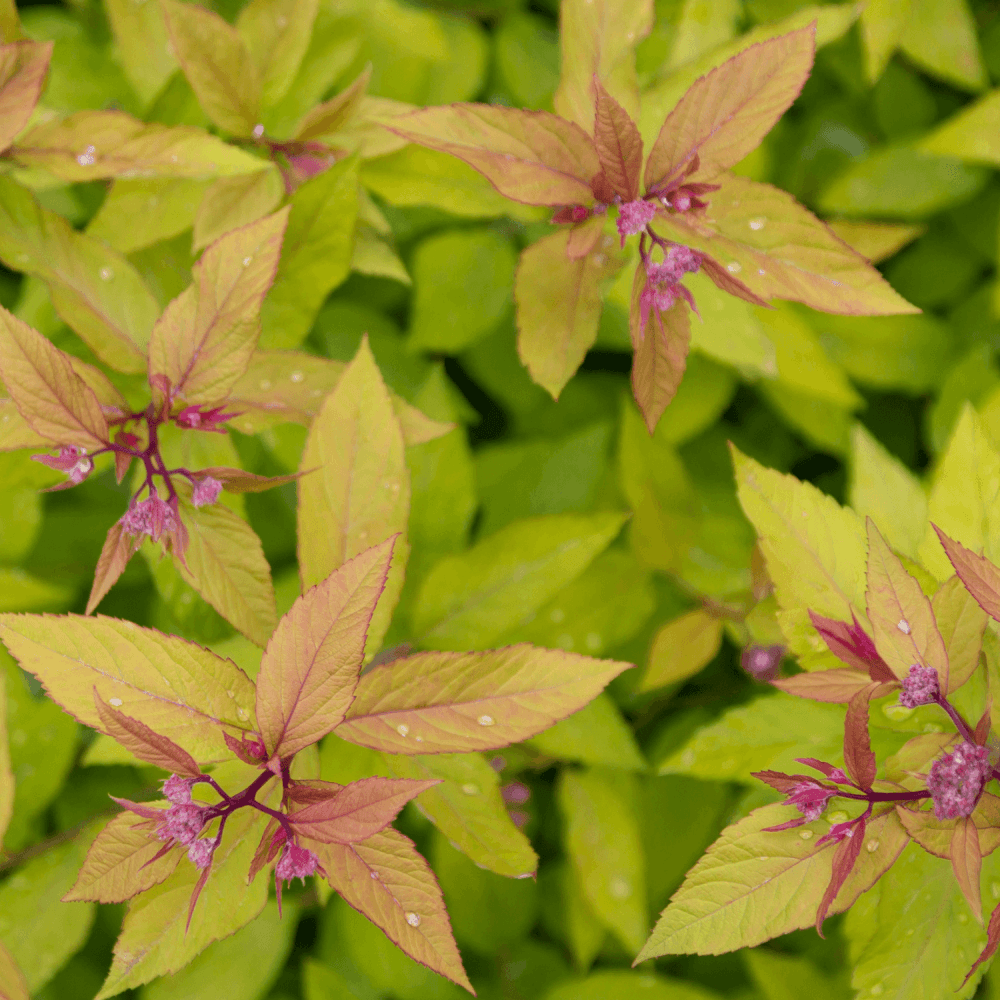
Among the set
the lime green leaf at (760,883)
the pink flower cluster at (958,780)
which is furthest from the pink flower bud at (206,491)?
the pink flower cluster at (958,780)

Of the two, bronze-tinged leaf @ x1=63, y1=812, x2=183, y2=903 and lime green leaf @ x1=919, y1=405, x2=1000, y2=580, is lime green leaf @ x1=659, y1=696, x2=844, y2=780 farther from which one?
bronze-tinged leaf @ x1=63, y1=812, x2=183, y2=903

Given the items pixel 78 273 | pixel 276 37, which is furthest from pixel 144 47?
pixel 78 273

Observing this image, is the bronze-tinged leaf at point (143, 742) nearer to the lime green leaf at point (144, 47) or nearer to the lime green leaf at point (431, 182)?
the lime green leaf at point (431, 182)

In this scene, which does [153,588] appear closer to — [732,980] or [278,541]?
[278,541]

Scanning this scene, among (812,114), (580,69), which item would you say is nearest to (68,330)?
(580,69)

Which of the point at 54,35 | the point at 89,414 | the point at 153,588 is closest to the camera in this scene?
the point at 89,414
